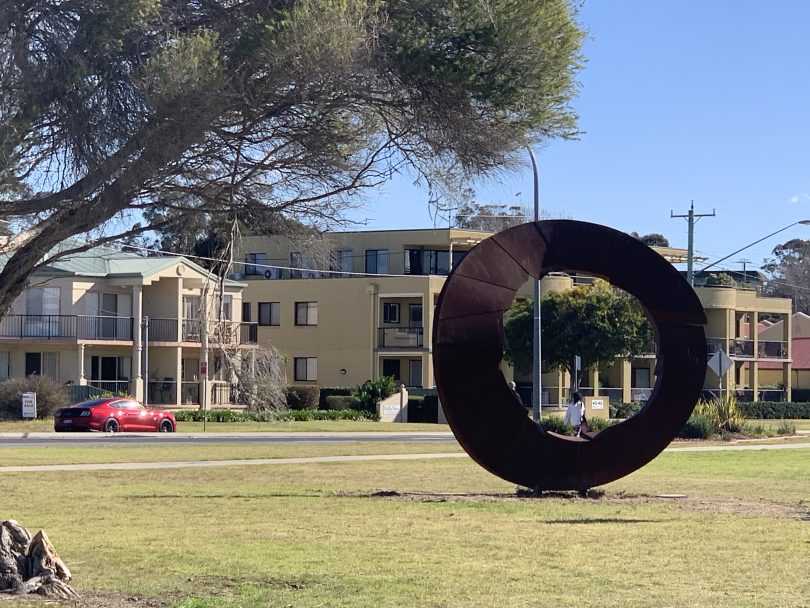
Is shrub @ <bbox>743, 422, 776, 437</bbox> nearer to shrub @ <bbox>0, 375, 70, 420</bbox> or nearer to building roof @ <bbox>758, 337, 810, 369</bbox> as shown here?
shrub @ <bbox>0, 375, 70, 420</bbox>

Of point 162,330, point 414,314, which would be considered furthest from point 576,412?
point 414,314

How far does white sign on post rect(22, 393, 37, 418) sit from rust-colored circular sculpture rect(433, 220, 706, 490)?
30.4 meters

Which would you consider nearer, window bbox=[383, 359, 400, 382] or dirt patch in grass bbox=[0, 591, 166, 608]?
dirt patch in grass bbox=[0, 591, 166, 608]

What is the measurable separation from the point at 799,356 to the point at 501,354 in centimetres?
7503

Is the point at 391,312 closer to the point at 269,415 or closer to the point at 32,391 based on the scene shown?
the point at 269,415

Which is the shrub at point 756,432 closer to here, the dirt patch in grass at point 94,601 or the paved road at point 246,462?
the paved road at point 246,462

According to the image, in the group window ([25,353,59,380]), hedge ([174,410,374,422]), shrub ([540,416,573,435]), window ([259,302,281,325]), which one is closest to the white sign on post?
hedge ([174,410,374,422])

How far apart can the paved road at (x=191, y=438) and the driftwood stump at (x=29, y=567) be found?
24067 mm

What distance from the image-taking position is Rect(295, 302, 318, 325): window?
68.6m

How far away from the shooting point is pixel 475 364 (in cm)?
1917

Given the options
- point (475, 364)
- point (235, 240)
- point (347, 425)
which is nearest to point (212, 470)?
point (475, 364)

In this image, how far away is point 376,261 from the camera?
7112cm

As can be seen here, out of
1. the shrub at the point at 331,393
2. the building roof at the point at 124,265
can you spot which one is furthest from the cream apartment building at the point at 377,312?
the building roof at the point at 124,265

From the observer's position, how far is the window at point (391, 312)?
68500mm
